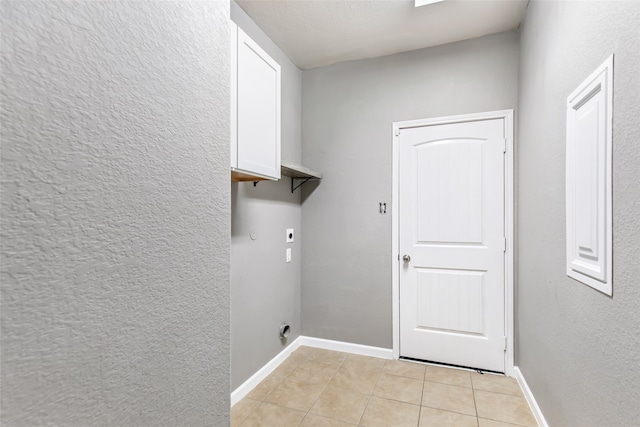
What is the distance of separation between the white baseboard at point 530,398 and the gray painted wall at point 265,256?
181 cm

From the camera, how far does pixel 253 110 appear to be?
72.3 inches

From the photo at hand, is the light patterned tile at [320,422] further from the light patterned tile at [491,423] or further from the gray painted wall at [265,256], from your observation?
the light patterned tile at [491,423]

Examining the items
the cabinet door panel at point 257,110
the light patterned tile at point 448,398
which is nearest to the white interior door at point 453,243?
the light patterned tile at point 448,398

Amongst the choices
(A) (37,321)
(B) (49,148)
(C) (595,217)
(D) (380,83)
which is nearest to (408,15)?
(D) (380,83)

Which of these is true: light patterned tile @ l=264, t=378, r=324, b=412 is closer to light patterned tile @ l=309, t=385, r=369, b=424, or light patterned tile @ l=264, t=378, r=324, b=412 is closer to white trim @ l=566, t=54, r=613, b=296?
light patterned tile @ l=309, t=385, r=369, b=424

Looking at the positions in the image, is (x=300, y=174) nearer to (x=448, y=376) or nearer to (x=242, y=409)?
(x=242, y=409)

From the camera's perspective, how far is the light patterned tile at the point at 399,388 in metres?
2.22

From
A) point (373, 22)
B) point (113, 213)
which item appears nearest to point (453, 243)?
point (373, 22)

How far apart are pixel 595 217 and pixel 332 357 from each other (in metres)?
2.23

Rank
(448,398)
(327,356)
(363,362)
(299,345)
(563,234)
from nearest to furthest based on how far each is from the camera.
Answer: (563,234) → (448,398) → (363,362) → (327,356) → (299,345)

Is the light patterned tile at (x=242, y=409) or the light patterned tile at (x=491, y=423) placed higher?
the light patterned tile at (x=491, y=423)

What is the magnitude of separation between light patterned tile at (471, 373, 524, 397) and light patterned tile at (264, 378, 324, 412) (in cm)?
115

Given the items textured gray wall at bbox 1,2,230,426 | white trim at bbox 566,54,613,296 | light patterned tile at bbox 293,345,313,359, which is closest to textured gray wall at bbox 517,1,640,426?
white trim at bbox 566,54,613,296

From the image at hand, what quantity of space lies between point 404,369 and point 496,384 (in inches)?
25.7
